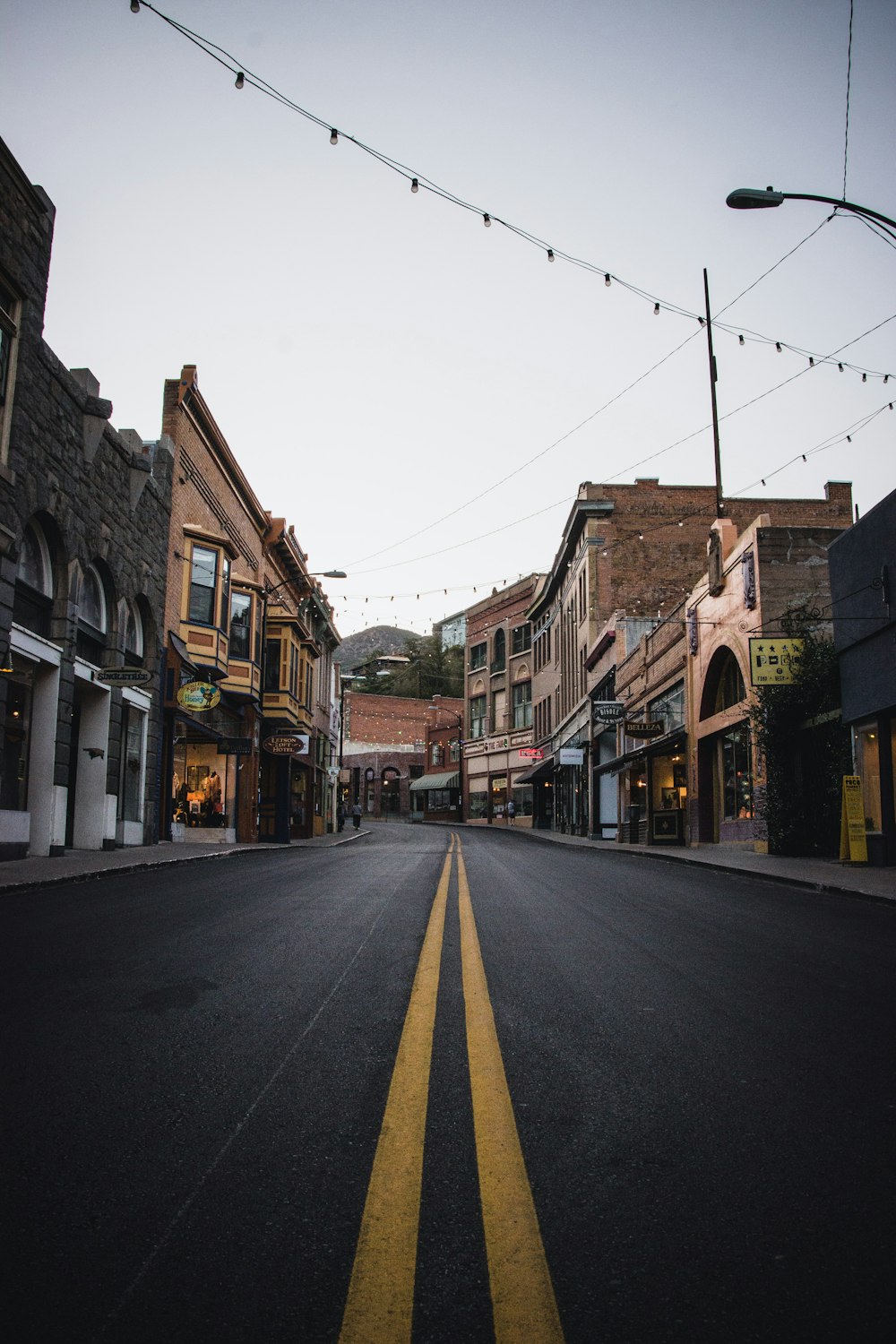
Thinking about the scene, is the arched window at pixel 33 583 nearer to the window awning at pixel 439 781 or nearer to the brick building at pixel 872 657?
the brick building at pixel 872 657

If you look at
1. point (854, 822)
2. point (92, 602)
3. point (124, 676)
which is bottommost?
point (854, 822)

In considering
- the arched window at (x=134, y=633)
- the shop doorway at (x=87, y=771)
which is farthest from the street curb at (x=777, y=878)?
the arched window at (x=134, y=633)

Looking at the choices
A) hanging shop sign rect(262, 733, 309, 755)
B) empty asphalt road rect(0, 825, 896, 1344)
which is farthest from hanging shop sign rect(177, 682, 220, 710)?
empty asphalt road rect(0, 825, 896, 1344)

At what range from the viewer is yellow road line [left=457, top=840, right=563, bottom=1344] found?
2061 millimetres

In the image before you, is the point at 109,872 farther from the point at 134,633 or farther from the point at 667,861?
the point at 667,861

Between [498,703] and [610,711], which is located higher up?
[498,703]

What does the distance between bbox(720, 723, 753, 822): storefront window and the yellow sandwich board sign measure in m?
6.57

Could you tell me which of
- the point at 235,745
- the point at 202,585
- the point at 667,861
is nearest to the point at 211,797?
the point at 235,745

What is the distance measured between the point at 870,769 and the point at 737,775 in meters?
7.71

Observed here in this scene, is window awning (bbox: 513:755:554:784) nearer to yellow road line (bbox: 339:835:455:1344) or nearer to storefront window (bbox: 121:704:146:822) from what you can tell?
storefront window (bbox: 121:704:146:822)

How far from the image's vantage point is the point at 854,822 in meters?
17.2

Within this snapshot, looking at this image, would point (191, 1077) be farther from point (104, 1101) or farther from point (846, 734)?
point (846, 734)

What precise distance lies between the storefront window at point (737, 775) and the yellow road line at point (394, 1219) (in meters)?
21.7

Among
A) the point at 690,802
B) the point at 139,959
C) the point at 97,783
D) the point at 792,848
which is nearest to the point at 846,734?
the point at 792,848
